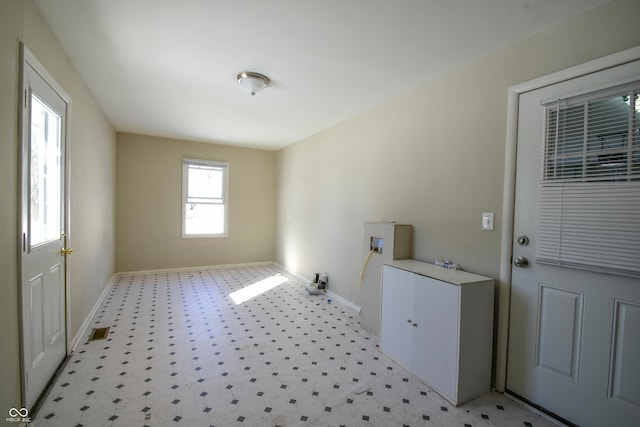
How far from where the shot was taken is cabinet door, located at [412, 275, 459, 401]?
2088mm

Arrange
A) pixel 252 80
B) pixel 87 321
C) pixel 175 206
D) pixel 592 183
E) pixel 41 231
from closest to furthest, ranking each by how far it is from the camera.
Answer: pixel 592 183 < pixel 41 231 < pixel 252 80 < pixel 87 321 < pixel 175 206

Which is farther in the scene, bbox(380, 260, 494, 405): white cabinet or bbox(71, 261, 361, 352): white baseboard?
bbox(71, 261, 361, 352): white baseboard

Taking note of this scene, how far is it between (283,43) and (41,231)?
7.50ft

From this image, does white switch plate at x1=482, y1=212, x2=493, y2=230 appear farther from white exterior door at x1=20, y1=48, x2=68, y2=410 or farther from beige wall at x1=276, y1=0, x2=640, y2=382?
white exterior door at x1=20, y1=48, x2=68, y2=410

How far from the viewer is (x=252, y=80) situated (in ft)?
9.24

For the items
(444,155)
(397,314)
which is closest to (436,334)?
(397,314)

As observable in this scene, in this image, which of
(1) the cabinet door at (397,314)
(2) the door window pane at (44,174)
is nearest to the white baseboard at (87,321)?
(2) the door window pane at (44,174)

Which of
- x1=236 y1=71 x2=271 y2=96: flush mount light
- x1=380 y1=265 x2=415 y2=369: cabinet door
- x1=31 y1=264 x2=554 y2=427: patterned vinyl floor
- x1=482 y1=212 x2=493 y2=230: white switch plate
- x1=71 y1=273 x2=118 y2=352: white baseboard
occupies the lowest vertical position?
x1=31 y1=264 x2=554 y2=427: patterned vinyl floor

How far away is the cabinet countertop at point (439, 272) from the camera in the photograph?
7.06ft

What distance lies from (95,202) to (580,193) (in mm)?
4955

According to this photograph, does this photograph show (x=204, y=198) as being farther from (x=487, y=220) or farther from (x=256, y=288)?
(x=487, y=220)

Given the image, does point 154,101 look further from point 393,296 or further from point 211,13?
point 393,296

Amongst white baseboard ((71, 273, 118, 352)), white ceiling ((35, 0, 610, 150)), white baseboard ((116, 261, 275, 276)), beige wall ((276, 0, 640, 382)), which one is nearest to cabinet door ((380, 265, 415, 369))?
beige wall ((276, 0, 640, 382))

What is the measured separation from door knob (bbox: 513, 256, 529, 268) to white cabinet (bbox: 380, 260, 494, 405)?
23cm
